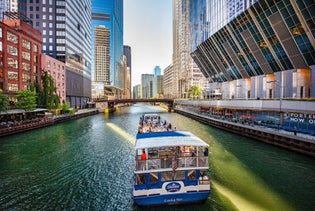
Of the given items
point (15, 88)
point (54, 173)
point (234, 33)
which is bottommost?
point (54, 173)

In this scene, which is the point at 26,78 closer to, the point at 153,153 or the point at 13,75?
the point at 13,75

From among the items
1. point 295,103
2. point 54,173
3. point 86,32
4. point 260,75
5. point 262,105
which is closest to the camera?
point 54,173

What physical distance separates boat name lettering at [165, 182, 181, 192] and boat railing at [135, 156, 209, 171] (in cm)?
108

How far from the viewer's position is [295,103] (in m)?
33.5

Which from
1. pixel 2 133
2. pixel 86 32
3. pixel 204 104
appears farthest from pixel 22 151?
pixel 86 32

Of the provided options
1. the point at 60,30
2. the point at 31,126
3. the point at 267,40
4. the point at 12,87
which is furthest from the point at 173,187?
the point at 60,30

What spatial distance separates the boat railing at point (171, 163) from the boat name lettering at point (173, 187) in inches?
42.4

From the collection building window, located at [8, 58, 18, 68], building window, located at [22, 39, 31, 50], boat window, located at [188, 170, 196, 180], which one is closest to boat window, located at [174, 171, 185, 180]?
boat window, located at [188, 170, 196, 180]

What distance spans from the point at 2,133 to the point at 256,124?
50611 millimetres

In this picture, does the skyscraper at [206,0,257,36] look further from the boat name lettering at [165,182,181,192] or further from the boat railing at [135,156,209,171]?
the boat name lettering at [165,182,181,192]

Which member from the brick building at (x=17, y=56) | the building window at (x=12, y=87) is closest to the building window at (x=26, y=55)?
the brick building at (x=17, y=56)

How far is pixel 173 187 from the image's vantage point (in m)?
13.1

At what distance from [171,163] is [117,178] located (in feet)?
27.5

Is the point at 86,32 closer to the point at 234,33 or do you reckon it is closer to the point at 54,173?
the point at 234,33
